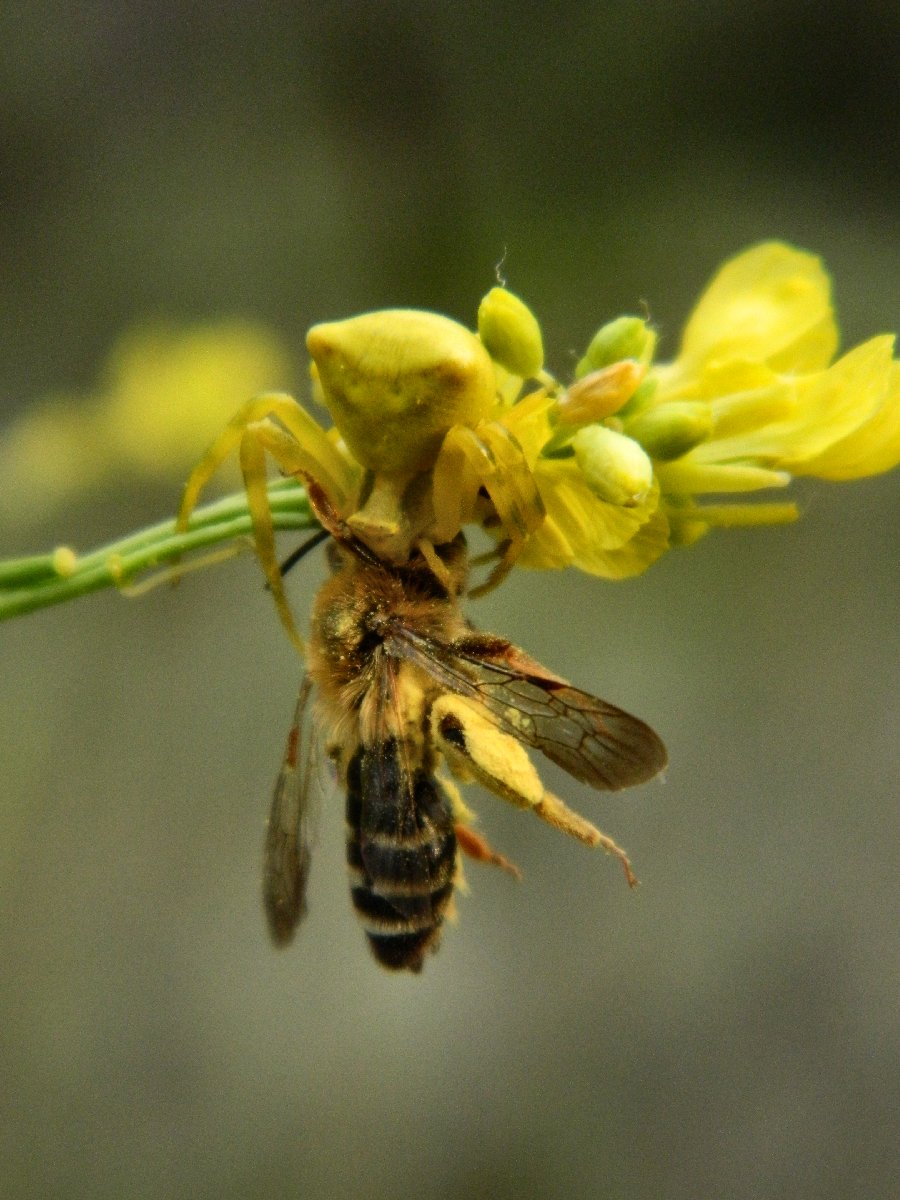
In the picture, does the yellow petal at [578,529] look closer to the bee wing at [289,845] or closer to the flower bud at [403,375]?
the flower bud at [403,375]

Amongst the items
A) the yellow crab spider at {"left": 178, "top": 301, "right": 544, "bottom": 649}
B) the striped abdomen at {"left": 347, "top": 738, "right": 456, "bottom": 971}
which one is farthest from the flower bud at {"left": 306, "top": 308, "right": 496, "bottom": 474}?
the striped abdomen at {"left": 347, "top": 738, "right": 456, "bottom": 971}

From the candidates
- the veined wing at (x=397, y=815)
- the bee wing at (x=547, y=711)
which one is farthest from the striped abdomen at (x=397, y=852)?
the bee wing at (x=547, y=711)

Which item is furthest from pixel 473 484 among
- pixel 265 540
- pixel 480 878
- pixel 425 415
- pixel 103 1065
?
pixel 103 1065

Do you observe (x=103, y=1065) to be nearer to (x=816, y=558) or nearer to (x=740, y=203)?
(x=816, y=558)

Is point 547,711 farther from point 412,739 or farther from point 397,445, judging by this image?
point 397,445

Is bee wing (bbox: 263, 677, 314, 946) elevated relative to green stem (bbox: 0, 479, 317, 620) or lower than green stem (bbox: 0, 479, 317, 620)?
lower

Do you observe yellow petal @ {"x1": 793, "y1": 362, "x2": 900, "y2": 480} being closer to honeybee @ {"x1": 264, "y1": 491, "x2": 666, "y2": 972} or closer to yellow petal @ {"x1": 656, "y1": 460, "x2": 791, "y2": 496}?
yellow petal @ {"x1": 656, "y1": 460, "x2": 791, "y2": 496}
